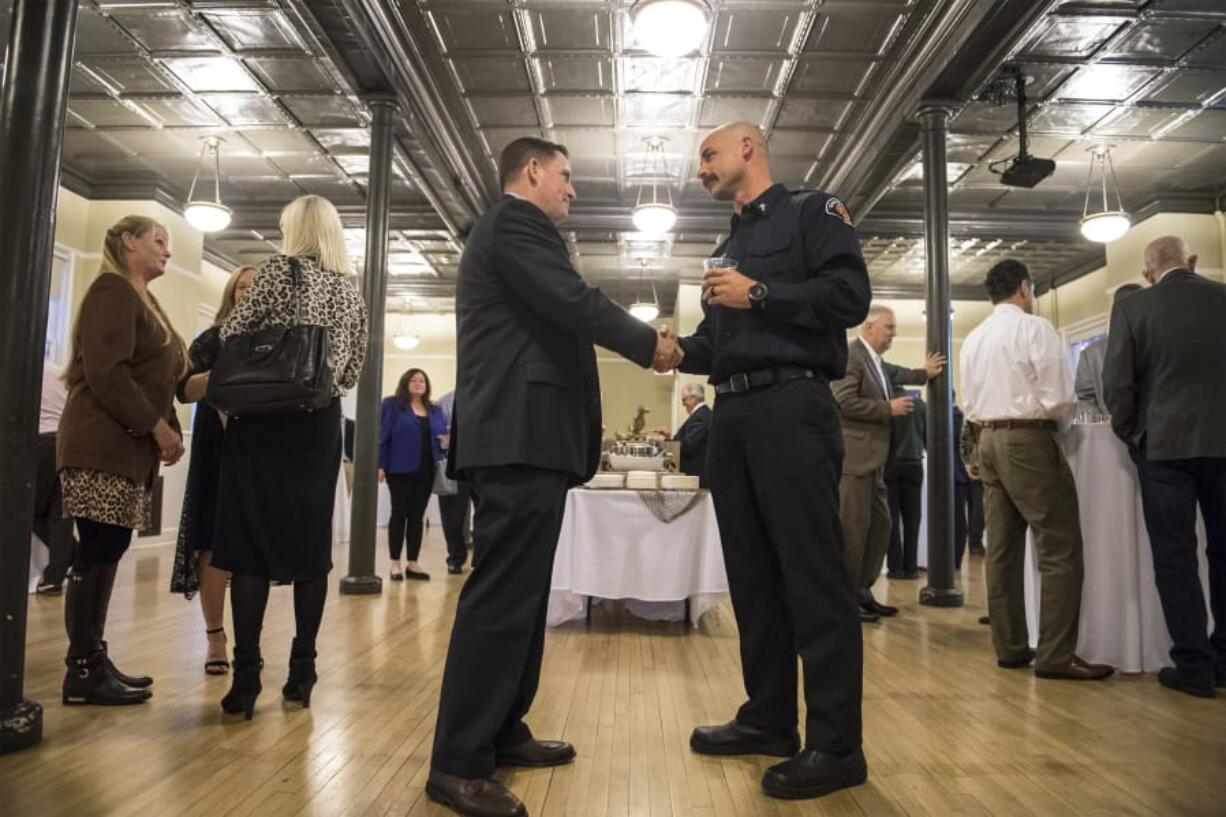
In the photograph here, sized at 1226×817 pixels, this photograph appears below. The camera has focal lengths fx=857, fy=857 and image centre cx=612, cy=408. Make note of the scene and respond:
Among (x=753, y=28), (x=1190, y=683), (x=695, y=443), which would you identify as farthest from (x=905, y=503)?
(x=753, y=28)

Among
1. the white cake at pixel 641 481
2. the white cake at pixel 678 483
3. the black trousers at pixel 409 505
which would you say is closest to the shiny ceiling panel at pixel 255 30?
the black trousers at pixel 409 505

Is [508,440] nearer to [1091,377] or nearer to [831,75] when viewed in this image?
[1091,377]

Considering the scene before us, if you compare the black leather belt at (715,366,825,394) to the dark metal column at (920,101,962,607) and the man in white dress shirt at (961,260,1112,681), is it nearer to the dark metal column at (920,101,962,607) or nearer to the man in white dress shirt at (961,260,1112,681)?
the man in white dress shirt at (961,260,1112,681)

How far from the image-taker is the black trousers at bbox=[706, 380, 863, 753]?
1.95 metres

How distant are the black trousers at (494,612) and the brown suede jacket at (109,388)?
1319 mm

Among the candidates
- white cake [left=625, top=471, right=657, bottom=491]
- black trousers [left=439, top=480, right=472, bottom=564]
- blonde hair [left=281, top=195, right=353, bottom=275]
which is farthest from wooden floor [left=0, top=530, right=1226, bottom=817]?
black trousers [left=439, top=480, right=472, bottom=564]

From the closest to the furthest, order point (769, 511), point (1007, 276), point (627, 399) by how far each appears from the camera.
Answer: point (769, 511), point (1007, 276), point (627, 399)

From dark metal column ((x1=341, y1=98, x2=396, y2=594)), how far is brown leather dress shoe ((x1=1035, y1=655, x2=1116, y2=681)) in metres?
3.72

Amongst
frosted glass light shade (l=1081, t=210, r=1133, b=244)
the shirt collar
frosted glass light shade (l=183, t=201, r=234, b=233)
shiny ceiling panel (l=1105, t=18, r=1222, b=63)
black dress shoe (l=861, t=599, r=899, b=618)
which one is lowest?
black dress shoe (l=861, t=599, r=899, b=618)

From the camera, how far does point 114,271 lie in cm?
264

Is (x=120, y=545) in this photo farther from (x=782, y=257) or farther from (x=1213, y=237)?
(x=1213, y=237)

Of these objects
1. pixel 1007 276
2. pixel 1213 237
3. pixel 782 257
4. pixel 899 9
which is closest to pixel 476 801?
pixel 782 257

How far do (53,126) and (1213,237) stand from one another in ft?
35.5

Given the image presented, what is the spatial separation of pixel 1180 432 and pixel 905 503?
3405 mm
